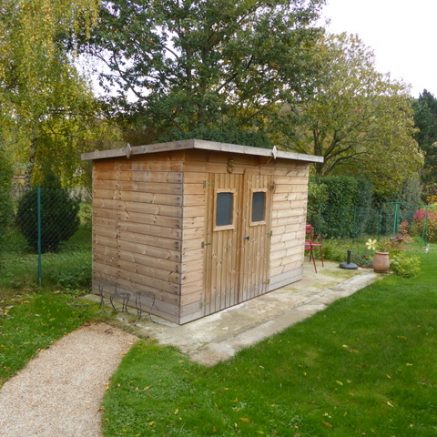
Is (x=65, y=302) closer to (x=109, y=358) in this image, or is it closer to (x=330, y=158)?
(x=109, y=358)

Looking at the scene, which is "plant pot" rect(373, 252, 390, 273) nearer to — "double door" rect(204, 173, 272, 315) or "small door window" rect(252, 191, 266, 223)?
"double door" rect(204, 173, 272, 315)

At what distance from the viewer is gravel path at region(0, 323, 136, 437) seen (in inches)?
118

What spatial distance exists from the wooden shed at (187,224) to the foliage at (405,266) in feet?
10.9

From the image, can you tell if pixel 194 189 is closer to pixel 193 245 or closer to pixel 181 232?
pixel 181 232

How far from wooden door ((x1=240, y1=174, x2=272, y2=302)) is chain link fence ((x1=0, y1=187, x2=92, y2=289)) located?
2.89 meters

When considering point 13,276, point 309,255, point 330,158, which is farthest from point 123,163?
point 330,158

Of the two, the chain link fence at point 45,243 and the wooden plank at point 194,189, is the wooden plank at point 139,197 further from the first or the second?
the chain link fence at point 45,243

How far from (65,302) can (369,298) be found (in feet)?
16.6

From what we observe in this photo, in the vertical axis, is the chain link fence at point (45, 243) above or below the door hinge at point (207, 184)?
below

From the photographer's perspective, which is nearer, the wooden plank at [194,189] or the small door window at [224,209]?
the wooden plank at [194,189]

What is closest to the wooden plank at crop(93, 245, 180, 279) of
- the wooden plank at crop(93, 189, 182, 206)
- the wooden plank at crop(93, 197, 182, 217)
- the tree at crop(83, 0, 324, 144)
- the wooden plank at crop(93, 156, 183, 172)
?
the wooden plank at crop(93, 197, 182, 217)

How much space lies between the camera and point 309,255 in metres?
10.1

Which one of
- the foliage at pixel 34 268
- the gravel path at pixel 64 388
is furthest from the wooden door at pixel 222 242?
the foliage at pixel 34 268

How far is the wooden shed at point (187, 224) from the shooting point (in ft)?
16.5
